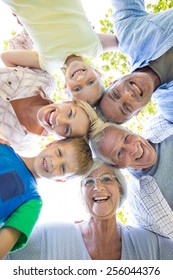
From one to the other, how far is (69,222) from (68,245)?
4.5 inches

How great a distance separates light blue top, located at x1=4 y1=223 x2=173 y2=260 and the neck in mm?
24

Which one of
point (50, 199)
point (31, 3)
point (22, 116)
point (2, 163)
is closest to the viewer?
point (2, 163)

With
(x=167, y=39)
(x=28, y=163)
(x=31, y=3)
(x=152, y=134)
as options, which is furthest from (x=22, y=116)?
(x=167, y=39)

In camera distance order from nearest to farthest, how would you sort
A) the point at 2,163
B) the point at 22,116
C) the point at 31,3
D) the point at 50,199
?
the point at 2,163 < the point at 31,3 < the point at 22,116 < the point at 50,199

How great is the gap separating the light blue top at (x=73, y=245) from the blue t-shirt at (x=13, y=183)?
0.14m

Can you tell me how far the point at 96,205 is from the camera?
1403mm

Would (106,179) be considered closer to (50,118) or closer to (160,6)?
(50,118)

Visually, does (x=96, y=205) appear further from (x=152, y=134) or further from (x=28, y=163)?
(x=152, y=134)

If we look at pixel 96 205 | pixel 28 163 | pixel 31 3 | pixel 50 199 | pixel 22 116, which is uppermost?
pixel 31 3

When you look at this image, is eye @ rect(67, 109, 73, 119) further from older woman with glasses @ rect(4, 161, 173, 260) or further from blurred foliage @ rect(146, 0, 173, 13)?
blurred foliage @ rect(146, 0, 173, 13)

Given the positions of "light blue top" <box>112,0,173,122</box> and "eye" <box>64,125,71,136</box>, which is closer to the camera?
"eye" <box>64,125,71,136</box>

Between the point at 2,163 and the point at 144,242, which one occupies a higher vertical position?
→ the point at 2,163

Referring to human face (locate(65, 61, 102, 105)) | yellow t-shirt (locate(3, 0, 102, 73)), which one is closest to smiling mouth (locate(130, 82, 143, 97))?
human face (locate(65, 61, 102, 105))

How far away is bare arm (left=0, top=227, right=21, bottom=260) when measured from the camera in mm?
1267
